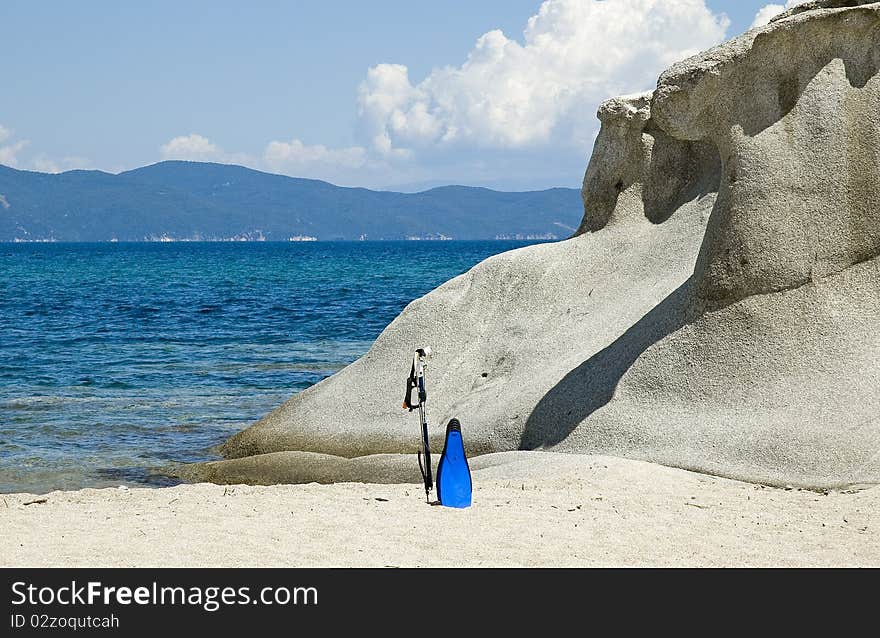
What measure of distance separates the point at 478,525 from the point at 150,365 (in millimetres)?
18518

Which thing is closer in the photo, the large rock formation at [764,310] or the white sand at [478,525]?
the white sand at [478,525]

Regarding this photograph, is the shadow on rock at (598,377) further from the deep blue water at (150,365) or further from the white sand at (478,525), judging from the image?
the deep blue water at (150,365)

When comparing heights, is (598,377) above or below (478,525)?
above

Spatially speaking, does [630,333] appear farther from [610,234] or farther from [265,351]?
[265,351]

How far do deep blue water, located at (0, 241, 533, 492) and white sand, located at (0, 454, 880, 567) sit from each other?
5.63m

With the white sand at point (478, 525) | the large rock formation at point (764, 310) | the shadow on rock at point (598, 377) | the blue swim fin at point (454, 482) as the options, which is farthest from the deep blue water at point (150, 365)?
the blue swim fin at point (454, 482)

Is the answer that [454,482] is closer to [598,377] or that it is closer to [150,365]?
[598,377]

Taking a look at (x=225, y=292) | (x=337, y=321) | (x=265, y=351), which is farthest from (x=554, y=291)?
(x=225, y=292)

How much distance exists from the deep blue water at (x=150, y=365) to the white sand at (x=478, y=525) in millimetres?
5634

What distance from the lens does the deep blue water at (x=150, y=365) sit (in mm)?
16375

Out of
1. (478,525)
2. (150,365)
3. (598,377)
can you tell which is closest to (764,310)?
(598,377)

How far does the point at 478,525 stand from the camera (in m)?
8.57

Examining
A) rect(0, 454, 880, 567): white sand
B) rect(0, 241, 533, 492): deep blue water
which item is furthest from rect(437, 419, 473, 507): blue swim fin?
rect(0, 241, 533, 492): deep blue water
